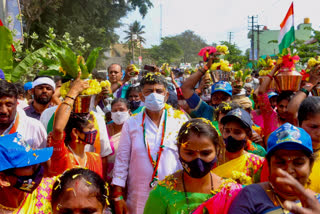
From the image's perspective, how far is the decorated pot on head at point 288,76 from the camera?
4527 mm

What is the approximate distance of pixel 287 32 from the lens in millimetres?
8547

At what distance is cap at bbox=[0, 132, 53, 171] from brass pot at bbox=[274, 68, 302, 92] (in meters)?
3.37

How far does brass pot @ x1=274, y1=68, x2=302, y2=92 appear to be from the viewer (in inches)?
178

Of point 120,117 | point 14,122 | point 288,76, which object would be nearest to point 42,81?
point 120,117

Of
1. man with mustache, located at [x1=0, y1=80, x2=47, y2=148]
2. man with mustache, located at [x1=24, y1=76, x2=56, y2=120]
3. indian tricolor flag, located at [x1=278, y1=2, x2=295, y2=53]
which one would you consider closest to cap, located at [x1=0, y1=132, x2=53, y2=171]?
man with mustache, located at [x1=0, y1=80, x2=47, y2=148]

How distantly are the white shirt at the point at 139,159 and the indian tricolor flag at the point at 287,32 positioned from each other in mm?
5874

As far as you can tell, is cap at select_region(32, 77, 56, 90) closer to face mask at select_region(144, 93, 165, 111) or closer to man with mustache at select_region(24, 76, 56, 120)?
man with mustache at select_region(24, 76, 56, 120)

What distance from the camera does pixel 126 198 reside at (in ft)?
12.2

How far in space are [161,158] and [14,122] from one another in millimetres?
1562

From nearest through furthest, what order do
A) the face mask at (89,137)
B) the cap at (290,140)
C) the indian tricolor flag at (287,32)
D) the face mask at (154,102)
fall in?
the cap at (290,140), the face mask at (89,137), the face mask at (154,102), the indian tricolor flag at (287,32)

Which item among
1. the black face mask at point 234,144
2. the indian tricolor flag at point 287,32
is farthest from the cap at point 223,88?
the indian tricolor flag at point 287,32

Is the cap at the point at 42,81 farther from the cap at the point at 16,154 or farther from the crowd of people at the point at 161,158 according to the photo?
the cap at the point at 16,154

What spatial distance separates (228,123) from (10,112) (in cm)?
220

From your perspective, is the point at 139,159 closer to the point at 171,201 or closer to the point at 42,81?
the point at 171,201
